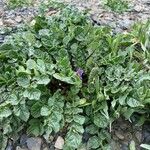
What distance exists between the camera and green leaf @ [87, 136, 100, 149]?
354 cm

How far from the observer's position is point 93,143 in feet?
11.6

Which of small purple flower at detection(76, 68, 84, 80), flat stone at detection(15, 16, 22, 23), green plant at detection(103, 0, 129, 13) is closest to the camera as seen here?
small purple flower at detection(76, 68, 84, 80)

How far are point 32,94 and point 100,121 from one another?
0.58 metres

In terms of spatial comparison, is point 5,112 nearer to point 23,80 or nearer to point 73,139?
point 23,80

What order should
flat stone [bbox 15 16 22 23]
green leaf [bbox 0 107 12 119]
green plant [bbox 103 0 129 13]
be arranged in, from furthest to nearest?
green plant [bbox 103 0 129 13] < flat stone [bbox 15 16 22 23] < green leaf [bbox 0 107 12 119]

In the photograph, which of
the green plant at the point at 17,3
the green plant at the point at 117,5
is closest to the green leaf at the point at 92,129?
the green plant at the point at 117,5

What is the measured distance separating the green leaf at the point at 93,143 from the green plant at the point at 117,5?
1750 millimetres

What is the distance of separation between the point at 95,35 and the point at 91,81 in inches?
20.4

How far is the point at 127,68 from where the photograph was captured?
3754mm

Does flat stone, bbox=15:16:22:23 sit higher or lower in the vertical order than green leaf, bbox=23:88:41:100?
lower

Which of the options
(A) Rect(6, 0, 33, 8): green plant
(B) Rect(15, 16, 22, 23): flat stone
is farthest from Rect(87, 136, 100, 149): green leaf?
(A) Rect(6, 0, 33, 8): green plant

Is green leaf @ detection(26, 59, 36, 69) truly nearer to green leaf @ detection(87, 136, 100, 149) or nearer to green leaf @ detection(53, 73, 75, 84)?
green leaf @ detection(53, 73, 75, 84)

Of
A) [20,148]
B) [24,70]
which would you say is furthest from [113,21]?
[20,148]

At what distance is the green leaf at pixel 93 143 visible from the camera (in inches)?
139
